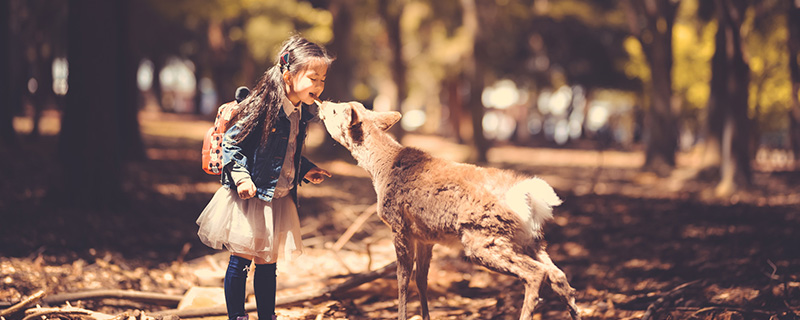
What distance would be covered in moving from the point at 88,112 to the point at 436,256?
460 centimetres

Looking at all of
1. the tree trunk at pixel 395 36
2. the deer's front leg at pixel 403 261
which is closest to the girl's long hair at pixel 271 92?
the deer's front leg at pixel 403 261

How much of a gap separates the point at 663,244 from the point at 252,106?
587 centimetres

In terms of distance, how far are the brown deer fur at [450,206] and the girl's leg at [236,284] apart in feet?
3.19

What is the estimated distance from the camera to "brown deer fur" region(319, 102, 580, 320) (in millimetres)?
3807

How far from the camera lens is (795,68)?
18469mm

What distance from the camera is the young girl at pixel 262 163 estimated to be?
4.00 m

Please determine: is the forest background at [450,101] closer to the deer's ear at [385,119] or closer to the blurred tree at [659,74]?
the blurred tree at [659,74]

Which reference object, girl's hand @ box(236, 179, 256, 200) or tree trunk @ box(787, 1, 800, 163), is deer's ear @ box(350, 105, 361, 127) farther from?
tree trunk @ box(787, 1, 800, 163)

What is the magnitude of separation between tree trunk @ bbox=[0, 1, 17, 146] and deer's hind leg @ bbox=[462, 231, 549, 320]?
1142cm

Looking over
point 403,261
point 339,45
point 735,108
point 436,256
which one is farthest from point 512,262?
point 339,45

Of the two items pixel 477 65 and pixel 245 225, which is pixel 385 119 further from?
pixel 477 65

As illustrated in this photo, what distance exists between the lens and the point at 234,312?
4219mm

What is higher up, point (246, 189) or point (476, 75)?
point (476, 75)

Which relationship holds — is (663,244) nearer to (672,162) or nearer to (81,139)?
(81,139)
